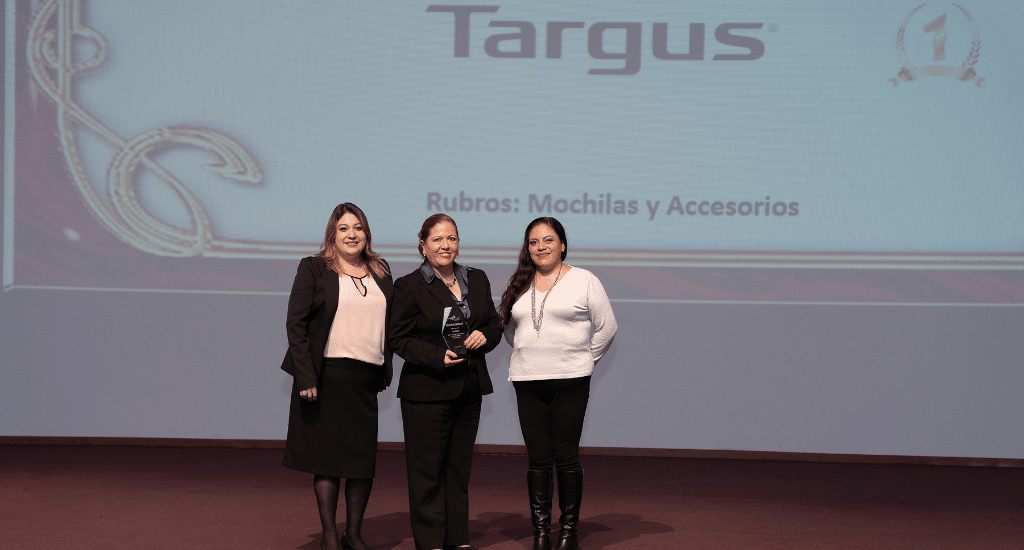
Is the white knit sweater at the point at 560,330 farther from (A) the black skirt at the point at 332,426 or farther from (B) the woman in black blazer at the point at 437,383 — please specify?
(A) the black skirt at the point at 332,426

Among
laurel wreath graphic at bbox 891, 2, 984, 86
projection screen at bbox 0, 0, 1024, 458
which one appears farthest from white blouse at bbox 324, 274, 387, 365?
laurel wreath graphic at bbox 891, 2, 984, 86

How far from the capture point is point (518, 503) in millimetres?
3730

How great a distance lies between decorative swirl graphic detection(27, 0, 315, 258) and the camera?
4.67m

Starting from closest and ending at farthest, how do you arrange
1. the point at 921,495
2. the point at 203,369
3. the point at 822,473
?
1. the point at 921,495
2. the point at 822,473
3. the point at 203,369

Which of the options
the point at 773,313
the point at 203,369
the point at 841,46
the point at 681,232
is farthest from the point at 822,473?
the point at 203,369

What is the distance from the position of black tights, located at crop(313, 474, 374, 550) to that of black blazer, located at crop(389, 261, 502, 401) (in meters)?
0.40

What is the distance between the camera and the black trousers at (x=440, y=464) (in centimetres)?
268

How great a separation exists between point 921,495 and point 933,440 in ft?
2.56

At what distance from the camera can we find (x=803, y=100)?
463 centimetres

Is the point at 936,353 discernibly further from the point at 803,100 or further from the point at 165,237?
the point at 165,237

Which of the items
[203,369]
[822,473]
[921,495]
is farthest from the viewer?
[203,369]

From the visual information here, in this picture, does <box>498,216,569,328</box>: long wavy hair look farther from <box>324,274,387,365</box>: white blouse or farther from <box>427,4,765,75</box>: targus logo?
<box>427,4,765,75</box>: targus logo

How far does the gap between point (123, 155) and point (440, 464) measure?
10.5 feet

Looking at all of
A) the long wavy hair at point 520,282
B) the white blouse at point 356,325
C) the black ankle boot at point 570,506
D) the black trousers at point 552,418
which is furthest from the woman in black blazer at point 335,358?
the black ankle boot at point 570,506
